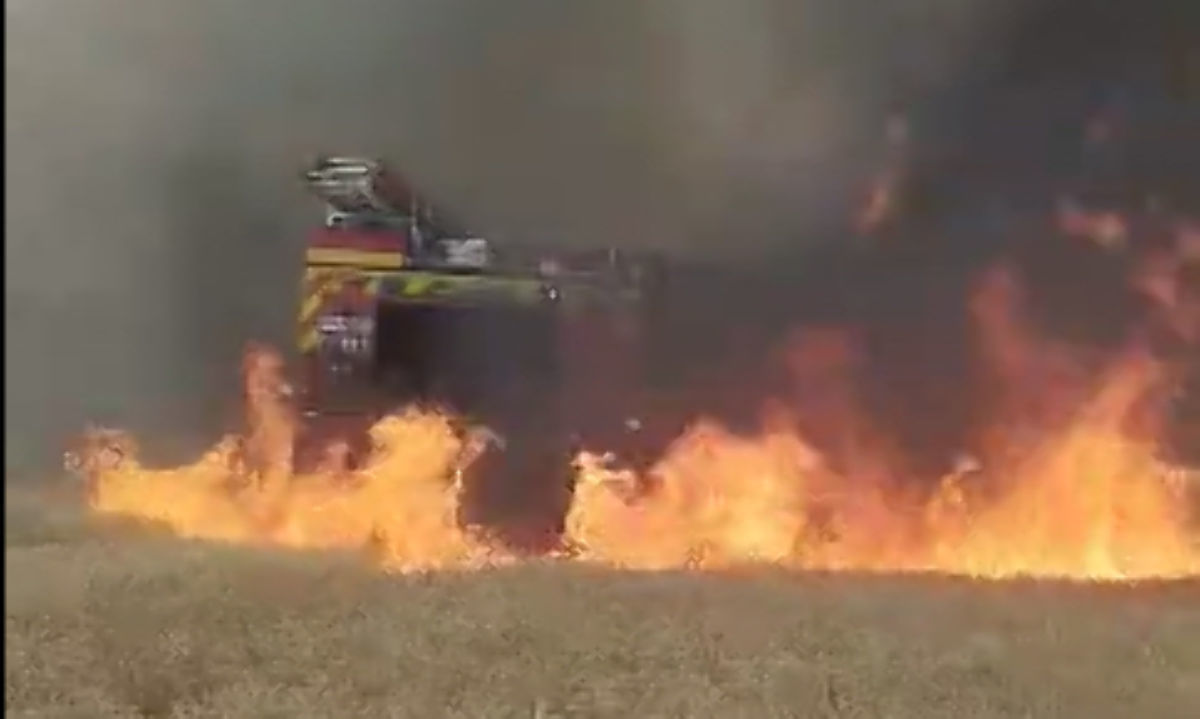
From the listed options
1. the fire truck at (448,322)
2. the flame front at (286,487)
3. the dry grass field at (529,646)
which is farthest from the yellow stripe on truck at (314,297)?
the dry grass field at (529,646)

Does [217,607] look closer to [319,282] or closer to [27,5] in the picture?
[319,282]

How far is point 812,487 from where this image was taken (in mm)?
3508

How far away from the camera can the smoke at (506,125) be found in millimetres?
3600

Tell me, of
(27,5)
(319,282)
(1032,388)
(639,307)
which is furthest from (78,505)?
(1032,388)

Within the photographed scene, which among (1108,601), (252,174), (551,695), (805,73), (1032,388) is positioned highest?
(805,73)

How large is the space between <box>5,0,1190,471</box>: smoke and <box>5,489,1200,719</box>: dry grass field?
126 cm

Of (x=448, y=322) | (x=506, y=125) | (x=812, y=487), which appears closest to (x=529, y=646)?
(x=448, y=322)

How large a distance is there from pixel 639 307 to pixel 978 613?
1.40m

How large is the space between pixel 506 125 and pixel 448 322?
1.74 feet

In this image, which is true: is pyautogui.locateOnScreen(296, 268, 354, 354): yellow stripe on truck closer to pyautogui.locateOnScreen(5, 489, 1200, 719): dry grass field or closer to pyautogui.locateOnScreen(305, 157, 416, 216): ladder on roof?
pyautogui.locateOnScreen(305, 157, 416, 216): ladder on roof

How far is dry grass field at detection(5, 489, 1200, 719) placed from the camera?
197cm

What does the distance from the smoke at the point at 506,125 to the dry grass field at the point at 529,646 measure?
1.26 metres

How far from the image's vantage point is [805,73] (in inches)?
143

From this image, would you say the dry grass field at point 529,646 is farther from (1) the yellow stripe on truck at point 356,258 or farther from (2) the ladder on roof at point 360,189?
(2) the ladder on roof at point 360,189
